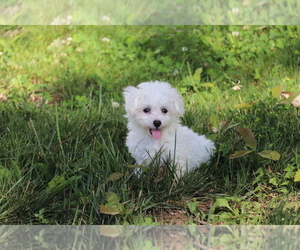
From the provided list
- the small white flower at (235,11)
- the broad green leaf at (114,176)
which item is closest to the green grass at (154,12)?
the small white flower at (235,11)

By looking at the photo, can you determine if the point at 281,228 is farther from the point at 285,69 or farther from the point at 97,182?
the point at 285,69

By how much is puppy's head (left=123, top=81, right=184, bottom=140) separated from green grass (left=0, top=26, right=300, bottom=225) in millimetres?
261

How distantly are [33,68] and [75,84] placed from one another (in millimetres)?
639

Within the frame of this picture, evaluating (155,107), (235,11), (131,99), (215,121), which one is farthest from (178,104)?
(235,11)

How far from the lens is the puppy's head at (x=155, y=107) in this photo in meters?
3.19

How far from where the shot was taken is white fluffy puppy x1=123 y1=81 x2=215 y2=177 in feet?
10.5

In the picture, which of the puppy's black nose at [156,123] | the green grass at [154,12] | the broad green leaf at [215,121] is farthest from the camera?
the green grass at [154,12]

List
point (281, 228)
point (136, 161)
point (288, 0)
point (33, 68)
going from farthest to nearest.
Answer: point (288, 0), point (33, 68), point (136, 161), point (281, 228)

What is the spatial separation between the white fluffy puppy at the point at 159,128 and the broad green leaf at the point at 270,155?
364 mm

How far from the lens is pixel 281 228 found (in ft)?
8.33

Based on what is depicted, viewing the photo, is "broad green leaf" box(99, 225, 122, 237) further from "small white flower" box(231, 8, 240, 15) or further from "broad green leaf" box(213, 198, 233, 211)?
"small white flower" box(231, 8, 240, 15)

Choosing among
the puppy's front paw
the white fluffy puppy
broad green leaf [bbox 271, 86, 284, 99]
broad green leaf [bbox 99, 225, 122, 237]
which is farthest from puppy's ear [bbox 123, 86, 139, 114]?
broad green leaf [bbox 271, 86, 284, 99]

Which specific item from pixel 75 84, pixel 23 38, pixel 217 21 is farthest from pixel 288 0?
pixel 23 38

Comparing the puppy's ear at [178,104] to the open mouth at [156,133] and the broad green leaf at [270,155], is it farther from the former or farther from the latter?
the broad green leaf at [270,155]
